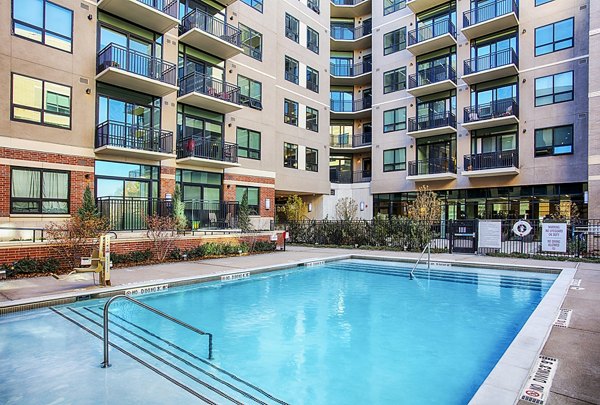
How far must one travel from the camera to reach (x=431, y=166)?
1048 inches

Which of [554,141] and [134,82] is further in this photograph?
[554,141]

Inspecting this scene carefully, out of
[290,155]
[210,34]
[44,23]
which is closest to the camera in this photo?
[44,23]

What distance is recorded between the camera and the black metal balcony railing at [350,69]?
109 feet

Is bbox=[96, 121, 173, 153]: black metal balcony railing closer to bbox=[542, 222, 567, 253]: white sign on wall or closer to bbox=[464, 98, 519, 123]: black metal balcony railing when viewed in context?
bbox=[542, 222, 567, 253]: white sign on wall

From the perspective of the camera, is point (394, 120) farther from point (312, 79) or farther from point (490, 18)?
point (490, 18)

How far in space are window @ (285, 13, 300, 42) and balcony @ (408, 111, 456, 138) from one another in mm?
9980

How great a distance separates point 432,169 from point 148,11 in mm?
19584

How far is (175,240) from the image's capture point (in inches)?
547

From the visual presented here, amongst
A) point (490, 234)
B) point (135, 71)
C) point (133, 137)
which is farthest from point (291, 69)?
point (490, 234)

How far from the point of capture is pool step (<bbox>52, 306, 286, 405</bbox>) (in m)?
4.35

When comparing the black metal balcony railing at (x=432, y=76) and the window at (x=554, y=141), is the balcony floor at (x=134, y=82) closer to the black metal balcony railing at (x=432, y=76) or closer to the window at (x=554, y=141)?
the black metal balcony railing at (x=432, y=76)

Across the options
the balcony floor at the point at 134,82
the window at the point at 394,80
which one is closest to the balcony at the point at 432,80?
the window at the point at 394,80

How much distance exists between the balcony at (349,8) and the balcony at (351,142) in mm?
10721

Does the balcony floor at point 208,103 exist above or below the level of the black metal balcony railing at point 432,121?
below
